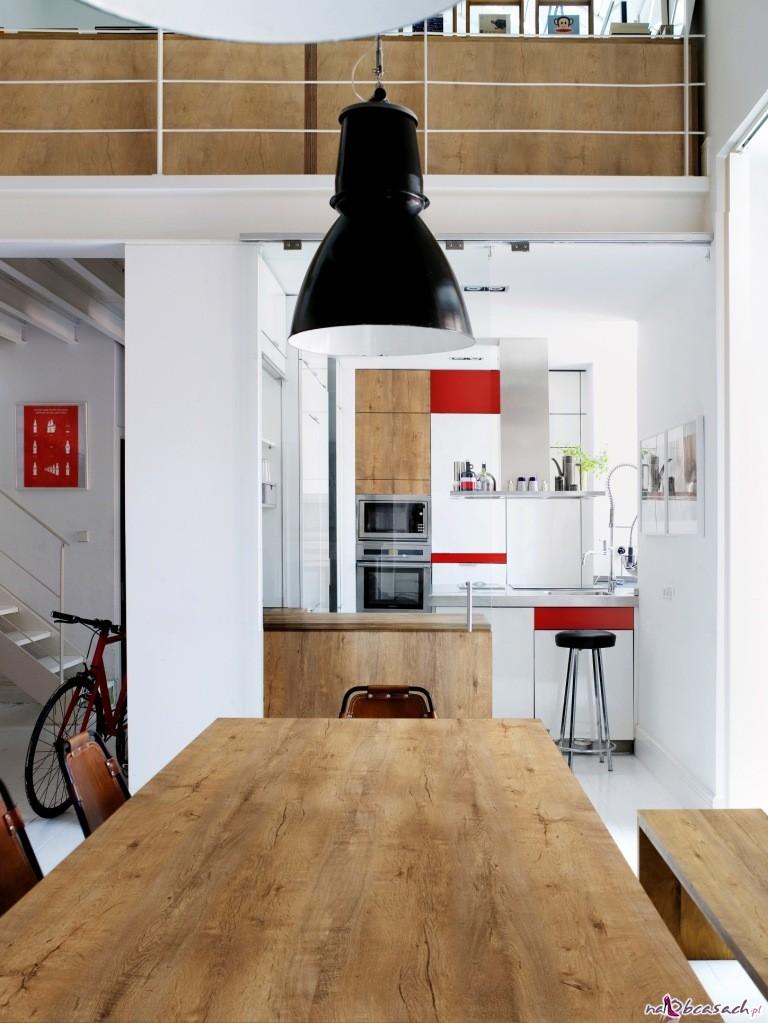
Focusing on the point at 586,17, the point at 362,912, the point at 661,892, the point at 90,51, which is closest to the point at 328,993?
the point at 362,912

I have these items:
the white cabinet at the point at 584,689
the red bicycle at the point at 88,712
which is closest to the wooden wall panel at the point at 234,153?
the red bicycle at the point at 88,712

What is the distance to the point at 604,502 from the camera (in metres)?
8.40

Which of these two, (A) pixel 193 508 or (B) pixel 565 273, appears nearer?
(A) pixel 193 508

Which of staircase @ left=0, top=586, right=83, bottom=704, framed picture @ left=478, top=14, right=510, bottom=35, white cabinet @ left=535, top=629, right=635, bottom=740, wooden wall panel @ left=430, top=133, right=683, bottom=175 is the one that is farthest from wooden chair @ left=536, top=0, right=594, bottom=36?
staircase @ left=0, top=586, right=83, bottom=704

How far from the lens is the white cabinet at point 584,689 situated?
5781mm

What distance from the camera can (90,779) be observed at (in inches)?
97.0

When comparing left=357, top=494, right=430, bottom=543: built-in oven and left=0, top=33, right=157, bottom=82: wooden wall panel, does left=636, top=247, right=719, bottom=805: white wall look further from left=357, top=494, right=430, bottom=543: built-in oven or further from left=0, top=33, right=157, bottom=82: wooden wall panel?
left=0, top=33, right=157, bottom=82: wooden wall panel

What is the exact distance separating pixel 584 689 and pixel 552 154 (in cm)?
307

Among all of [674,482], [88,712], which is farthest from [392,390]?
[88,712]

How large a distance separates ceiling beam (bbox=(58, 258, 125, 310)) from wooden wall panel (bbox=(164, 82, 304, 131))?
1.50 metres

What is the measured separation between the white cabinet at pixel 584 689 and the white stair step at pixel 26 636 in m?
3.78

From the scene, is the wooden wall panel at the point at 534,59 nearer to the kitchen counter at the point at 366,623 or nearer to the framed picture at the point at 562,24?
the framed picture at the point at 562,24

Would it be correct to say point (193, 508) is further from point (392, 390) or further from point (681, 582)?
point (681, 582)

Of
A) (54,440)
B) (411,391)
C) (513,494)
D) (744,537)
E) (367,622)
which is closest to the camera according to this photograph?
(744,537)
